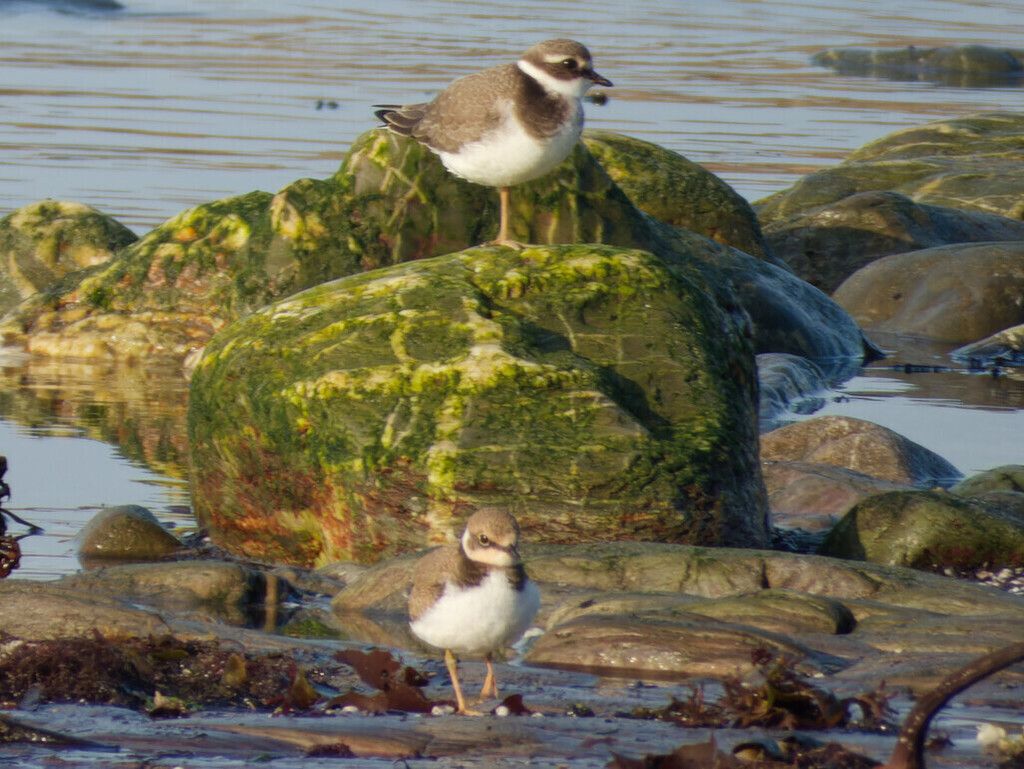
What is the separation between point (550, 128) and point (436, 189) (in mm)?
3402

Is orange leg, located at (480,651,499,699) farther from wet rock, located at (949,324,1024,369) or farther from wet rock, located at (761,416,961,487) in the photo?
wet rock, located at (949,324,1024,369)

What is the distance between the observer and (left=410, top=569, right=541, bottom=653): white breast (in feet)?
16.5

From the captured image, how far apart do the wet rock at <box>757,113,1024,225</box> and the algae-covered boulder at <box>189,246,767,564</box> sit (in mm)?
9023

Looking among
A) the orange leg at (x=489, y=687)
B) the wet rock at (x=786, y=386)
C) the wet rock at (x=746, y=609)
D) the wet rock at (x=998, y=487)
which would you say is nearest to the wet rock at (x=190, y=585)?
the wet rock at (x=746, y=609)

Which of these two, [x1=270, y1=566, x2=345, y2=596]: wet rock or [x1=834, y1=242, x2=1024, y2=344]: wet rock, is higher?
[x1=834, y1=242, x2=1024, y2=344]: wet rock

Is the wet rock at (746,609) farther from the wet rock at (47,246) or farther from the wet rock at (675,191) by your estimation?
the wet rock at (47,246)

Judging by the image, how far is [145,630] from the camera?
19.0 feet

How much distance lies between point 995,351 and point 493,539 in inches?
363

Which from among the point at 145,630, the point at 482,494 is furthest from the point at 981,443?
the point at 145,630

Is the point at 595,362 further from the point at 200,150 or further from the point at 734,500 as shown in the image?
the point at 200,150

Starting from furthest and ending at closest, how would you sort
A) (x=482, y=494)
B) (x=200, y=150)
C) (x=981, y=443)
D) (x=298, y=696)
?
(x=200, y=150) → (x=981, y=443) → (x=482, y=494) → (x=298, y=696)

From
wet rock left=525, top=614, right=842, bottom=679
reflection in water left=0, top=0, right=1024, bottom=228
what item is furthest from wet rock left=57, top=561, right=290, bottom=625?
reflection in water left=0, top=0, right=1024, bottom=228

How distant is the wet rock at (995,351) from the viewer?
1316 cm

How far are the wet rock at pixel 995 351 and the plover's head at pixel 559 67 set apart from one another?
19.6 ft
